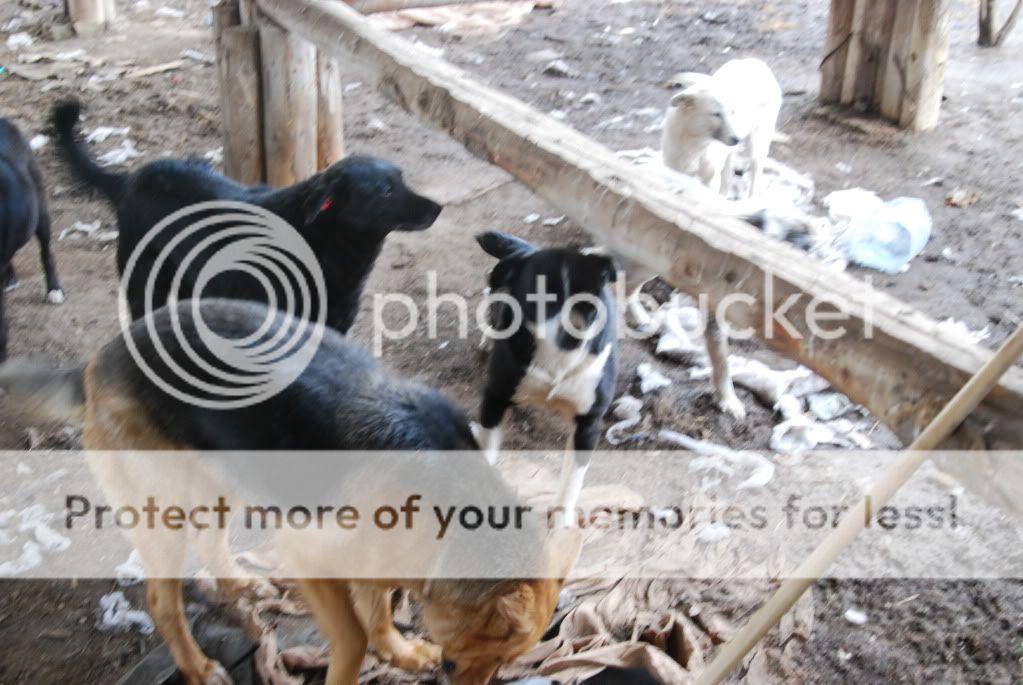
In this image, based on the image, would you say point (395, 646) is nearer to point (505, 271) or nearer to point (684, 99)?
point (505, 271)

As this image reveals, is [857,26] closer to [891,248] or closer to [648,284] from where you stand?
[891,248]

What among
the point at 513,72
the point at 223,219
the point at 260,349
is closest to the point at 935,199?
the point at 513,72

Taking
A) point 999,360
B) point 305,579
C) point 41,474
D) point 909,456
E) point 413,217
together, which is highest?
point 999,360

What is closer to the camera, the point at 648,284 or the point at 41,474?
the point at 41,474

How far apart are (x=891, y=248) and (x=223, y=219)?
146 inches

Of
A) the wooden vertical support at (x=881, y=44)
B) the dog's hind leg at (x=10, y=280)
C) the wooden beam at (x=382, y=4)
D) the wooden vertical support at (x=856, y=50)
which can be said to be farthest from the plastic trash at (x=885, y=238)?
the dog's hind leg at (x=10, y=280)

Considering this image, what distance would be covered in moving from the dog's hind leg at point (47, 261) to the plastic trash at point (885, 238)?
441 centimetres

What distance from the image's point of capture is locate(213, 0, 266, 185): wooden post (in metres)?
5.68

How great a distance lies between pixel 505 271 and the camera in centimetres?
373

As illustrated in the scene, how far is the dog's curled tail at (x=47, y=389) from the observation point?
287 cm

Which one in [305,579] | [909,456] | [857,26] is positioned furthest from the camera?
[857,26]

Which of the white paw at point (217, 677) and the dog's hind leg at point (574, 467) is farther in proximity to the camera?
the dog's hind leg at point (574, 467)

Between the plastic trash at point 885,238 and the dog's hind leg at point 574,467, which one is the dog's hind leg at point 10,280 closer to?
the dog's hind leg at point 574,467

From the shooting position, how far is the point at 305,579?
8.91 feet
